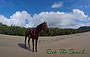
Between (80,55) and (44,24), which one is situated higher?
(44,24)

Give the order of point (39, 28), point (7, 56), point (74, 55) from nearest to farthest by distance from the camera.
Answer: point (7, 56) → point (74, 55) → point (39, 28)

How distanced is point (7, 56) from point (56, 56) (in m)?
2.84

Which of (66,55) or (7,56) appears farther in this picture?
(66,55)

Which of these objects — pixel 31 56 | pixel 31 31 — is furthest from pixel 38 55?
pixel 31 31

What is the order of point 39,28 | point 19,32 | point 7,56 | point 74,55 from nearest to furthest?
point 7,56 → point 74,55 → point 39,28 → point 19,32

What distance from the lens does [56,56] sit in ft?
17.7

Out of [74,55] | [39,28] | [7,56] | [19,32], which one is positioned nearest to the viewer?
[7,56]

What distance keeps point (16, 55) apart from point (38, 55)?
1.30 m

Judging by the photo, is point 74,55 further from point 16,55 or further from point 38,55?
point 16,55

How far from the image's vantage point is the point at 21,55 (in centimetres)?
538

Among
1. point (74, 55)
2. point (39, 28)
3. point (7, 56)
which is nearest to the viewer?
point (7, 56)

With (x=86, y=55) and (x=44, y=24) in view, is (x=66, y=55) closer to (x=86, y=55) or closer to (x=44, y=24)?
(x=86, y=55)

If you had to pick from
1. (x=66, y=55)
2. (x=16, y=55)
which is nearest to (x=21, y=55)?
(x=16, y=55)

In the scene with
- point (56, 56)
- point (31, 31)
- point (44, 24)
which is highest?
point (44, 24)
